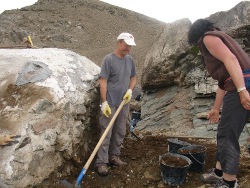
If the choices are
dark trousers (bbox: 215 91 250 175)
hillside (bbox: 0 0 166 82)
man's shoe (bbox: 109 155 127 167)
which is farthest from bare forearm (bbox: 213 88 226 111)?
hillside (bbox: 0 0 166 82)

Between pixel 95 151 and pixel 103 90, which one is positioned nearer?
pixel 95 151

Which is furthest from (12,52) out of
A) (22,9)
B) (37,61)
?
(22,9)

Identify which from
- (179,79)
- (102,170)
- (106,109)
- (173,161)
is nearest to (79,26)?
(179,79)

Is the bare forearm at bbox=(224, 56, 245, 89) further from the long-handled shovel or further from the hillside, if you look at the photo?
the hillside

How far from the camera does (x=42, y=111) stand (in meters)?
3.49

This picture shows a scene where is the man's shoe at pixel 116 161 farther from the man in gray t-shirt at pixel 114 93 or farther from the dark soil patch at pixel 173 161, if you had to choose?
the dark soil patch at pixel 173 161

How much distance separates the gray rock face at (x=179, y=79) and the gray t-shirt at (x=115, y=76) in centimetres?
253

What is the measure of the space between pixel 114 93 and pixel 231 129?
1604 millimetres

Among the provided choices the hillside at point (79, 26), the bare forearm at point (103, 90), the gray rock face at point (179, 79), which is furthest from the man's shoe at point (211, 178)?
the hillside at point (79, 26)

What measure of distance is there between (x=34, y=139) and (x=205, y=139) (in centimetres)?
328

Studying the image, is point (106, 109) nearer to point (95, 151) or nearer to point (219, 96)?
point (95, 151)

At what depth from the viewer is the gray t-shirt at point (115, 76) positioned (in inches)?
154

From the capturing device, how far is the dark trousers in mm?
2932

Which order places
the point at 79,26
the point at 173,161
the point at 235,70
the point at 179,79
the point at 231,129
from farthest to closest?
the point at 79,26
the point at 179,79
the point at 173,161
the point at 231,129
the point at 235,70
